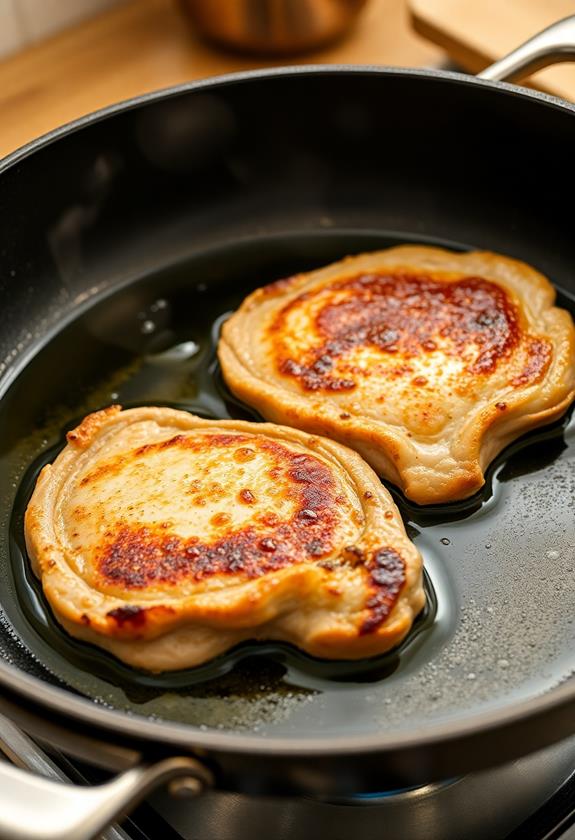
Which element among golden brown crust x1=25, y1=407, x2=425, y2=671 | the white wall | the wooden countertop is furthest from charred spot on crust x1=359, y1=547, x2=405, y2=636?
the white wall

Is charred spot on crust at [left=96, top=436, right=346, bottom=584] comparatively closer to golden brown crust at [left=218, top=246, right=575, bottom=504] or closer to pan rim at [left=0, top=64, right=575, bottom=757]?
golden brown crust at [left=218, top=246, right=575, bottom=504]

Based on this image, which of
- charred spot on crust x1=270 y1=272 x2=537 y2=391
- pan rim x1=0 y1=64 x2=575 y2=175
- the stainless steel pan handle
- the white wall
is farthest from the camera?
the white wall

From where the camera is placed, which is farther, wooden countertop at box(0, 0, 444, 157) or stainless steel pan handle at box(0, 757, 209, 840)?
wooden countertop at box(0, 0, 444, 157)

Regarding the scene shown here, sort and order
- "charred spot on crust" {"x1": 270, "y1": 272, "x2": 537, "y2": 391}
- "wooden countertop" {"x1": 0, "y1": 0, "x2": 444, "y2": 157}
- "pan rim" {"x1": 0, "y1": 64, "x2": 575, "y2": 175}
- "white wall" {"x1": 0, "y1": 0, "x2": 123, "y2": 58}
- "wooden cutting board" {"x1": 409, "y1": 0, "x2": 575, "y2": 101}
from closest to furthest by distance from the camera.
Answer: "charred spot on crust" {"x1": 270, "y1": 272, "x2": 537, "y2": 391}, "pan rim" {"x1": 0, "y1": 64, "x2": 575, "y2": 175}, "wooden cutting board" {"x1": 409, "y1": 0, "x2": 575, "y2": 101}, "wooden countertop" {"x1": 0, "y1": 0, "x2": 444, "y2": 157}, "white wall" {"x1": 0, "y1": 0, "x2": 123, "y2": 58}

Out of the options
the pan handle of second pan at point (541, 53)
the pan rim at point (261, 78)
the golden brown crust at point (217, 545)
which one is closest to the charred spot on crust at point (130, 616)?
the golden brown crust at point (217, 545)

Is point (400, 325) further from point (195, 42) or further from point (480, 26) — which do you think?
point (195, 42)

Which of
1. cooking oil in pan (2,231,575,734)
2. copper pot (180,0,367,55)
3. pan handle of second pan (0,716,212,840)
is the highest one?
copper pot (180,0,367,55)

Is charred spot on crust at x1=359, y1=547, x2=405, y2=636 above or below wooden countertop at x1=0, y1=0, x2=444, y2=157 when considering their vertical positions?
below
